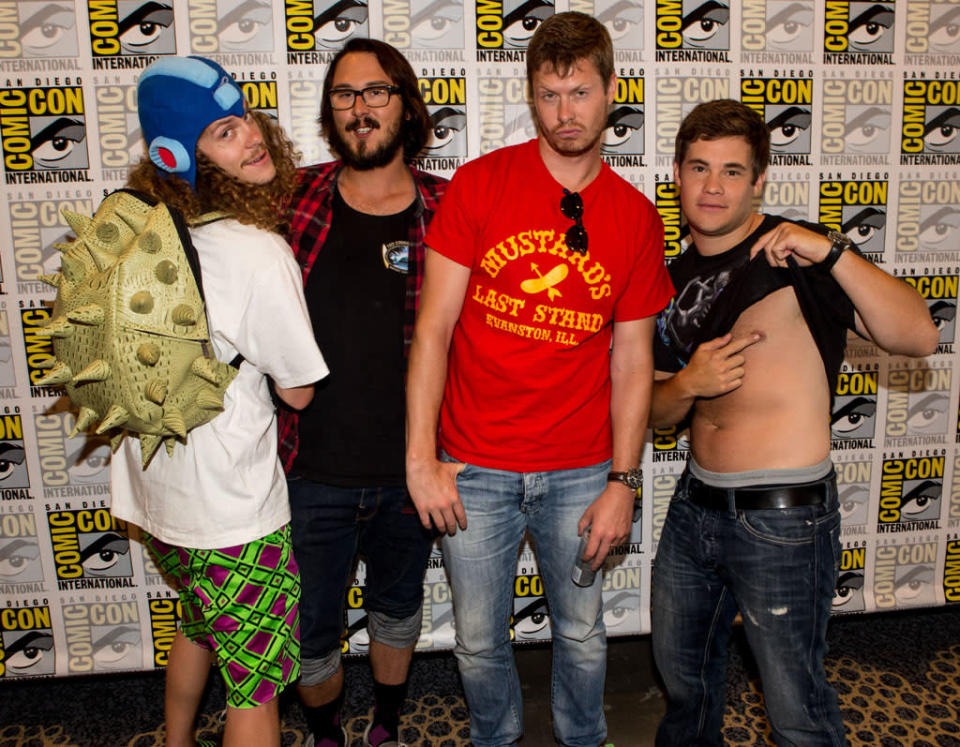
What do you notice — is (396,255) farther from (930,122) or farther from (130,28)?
(930,122)

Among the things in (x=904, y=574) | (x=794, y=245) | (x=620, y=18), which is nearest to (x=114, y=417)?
(x=794, y=245)

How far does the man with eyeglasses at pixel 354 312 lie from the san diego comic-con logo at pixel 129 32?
2.67ft

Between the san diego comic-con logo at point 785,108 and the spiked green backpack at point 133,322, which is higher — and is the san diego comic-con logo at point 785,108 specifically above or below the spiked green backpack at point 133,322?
above

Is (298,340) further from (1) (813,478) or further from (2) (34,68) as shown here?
(2) (34,68)

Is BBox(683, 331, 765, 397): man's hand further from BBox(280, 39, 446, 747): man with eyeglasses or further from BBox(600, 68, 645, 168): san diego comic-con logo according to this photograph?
BBox(600, 68, 645, 168): san diego comic-con logo

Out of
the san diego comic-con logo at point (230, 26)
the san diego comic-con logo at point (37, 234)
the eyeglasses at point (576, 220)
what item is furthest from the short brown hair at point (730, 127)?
the san diego comic-con logo at point (37, 234)

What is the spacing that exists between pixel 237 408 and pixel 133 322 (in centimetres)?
32

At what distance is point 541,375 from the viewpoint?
180cm

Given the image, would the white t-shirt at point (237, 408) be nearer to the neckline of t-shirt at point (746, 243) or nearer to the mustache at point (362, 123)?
the mustache at point (362, 123)

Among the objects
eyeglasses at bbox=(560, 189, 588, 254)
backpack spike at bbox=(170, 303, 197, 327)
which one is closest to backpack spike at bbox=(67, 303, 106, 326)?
backpack spike at bbox=(170, 303, 197, 327)

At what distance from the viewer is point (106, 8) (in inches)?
93.1

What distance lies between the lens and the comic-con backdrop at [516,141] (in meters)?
2.41

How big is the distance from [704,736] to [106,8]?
302 cm

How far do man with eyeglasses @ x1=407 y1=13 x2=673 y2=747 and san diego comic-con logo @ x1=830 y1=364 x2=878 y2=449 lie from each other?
4.44 feet
